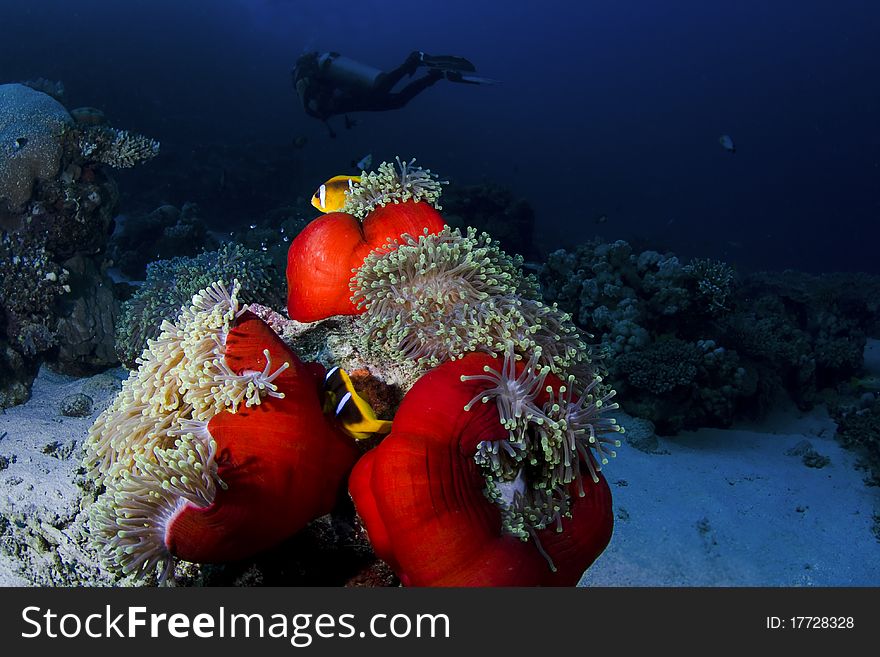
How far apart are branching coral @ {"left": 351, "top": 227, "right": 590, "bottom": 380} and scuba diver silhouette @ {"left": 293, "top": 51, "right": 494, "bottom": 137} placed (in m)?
12.1

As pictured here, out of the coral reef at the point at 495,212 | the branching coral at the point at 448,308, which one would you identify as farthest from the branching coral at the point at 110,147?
the coral reef at the point at 495,212

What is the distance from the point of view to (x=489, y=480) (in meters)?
1.84

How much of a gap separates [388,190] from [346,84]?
1256 cm

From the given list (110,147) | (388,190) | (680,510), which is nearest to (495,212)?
(110,147)

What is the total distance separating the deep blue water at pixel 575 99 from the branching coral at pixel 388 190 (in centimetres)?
1383

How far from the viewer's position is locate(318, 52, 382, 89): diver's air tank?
43.6 feet

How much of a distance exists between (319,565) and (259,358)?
86 centimetres

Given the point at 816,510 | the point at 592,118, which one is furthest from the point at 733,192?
the point at 816,510

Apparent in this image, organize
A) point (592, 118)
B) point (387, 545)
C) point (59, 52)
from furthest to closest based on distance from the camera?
point (592, 118) → point (59, 52) → point (387, 545)

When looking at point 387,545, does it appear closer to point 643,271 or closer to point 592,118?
point 643,271

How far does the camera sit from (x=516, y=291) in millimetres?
2447

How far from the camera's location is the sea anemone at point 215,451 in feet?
5.33

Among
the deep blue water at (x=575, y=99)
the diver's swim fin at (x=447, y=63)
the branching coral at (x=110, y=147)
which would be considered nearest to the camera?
the branching coral at (x=110, y=147)

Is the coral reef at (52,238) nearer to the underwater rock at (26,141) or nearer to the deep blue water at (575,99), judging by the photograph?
the underwater rock at (26,141)
